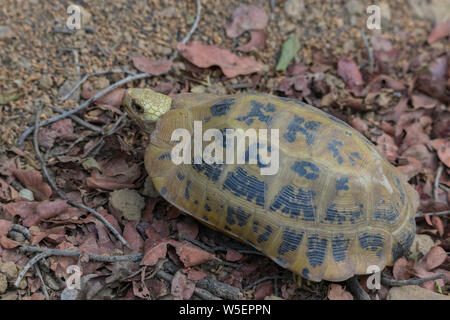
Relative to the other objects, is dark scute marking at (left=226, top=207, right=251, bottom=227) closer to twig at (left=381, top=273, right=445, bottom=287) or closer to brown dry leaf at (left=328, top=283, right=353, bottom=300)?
brown dry leaf at (left=328, top=283, right=353, bottom=300)

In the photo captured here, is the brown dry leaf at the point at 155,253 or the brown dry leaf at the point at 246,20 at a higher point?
the brown dry leaf at the point at 246,20

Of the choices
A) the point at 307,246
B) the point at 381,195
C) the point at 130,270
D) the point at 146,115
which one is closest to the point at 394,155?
the point at 381,195

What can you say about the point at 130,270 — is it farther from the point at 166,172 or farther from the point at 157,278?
the point at 166,172

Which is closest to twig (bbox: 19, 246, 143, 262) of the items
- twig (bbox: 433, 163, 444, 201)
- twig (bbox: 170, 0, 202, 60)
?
twig (bbox: 170, 0, 202, 60)

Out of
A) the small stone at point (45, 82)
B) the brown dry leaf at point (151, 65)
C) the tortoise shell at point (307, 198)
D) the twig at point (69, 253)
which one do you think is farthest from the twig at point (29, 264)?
the brown dry leaf at point (151, 65)

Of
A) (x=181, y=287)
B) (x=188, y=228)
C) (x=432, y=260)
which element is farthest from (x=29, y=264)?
(x=432, y=260)

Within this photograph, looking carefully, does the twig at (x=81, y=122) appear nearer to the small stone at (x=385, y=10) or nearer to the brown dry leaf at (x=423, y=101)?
the brown dry leaf at (x=423, y=101)
